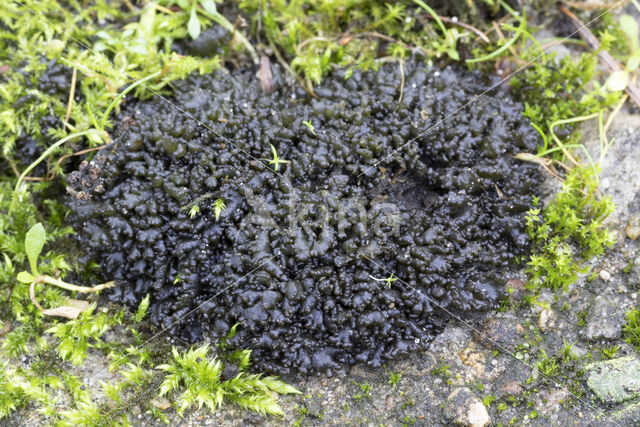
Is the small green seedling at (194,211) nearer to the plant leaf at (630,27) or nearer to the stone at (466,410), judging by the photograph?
the stone at (466,410)

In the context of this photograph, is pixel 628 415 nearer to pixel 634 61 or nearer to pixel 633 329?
pixel 633 329

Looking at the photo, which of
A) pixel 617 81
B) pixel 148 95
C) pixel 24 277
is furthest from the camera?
pixel 617 81

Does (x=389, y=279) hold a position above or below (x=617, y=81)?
below

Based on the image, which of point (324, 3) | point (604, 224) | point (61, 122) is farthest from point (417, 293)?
point (61, 122)

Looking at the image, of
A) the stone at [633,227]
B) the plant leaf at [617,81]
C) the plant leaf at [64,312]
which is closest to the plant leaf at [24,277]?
the plant leaf at [64,312]

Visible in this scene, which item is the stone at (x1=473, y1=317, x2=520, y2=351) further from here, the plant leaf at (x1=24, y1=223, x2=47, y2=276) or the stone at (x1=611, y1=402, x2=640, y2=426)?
the plant leaf at (x1=24, y1=223, x2=47, y2=276)

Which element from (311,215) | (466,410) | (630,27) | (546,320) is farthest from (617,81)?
(466,410)

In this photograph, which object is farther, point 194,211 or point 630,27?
point 630,27
